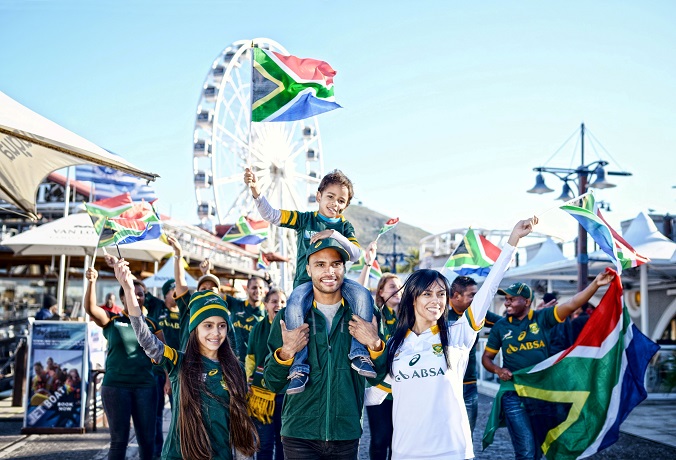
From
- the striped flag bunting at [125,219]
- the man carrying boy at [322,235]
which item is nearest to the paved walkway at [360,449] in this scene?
the striped flag bunting at [125,219]

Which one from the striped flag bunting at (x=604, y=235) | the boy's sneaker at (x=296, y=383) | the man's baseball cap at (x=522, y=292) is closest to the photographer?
the boy's sneaker at (x=296, y=383)

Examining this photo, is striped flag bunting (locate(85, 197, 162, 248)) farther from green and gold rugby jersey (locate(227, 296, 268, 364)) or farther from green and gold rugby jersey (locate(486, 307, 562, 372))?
green and gold rugby jersey (locate(486, 307, 562, 372))

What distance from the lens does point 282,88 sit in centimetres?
627

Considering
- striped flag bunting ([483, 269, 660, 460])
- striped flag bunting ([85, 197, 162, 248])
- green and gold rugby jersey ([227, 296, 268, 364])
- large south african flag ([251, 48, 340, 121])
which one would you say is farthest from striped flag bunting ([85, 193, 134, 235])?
striped flag bunting ([483, 269, 660, 460])

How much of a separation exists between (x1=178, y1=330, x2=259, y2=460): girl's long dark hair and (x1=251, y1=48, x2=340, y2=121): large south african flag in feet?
8.18

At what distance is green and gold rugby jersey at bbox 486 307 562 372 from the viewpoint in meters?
6.32

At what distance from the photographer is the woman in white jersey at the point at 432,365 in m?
3.64

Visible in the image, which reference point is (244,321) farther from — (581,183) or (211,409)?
(581,183)

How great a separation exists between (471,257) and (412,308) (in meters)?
4.53

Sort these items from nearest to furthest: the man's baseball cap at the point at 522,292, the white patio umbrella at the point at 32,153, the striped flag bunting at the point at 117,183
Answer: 1. the white patio umbrella at the point at 32,153
2. the man's baseball cap at the point at 522,292
3. the striped flag bunting at the point at 117,183

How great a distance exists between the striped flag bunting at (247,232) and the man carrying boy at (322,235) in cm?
Answer: 1045

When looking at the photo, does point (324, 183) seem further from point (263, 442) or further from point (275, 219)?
point (263, 442)

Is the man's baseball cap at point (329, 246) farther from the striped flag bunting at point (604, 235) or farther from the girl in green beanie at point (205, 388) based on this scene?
the striped flag bunting at point (604, 235)

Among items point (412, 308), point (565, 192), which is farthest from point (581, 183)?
point (412, 308)
